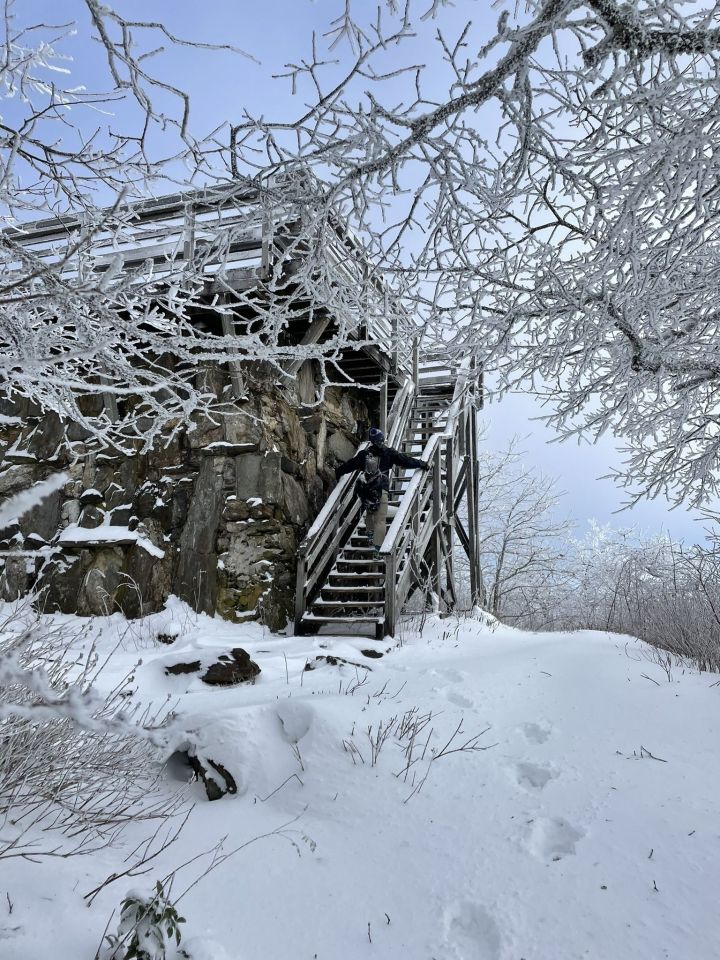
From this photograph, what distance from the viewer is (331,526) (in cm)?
788

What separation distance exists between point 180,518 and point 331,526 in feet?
6.18

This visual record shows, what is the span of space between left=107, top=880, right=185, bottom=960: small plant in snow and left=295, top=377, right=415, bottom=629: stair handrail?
4989 millimetres

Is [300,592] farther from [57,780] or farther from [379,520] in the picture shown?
[57,780]

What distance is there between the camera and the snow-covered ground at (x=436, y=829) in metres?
2.05

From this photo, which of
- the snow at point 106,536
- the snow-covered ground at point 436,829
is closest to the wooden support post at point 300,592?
the snow at point 106,536

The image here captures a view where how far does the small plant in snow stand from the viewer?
178cm

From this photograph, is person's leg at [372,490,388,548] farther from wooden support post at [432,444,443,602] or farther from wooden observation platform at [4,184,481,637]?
wooden support post at [432,444,443,602]

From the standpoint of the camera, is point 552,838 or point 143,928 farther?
point 552,838

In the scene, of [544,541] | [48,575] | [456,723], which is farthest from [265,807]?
[544,541]

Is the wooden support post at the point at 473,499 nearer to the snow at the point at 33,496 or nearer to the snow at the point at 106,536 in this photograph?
the snow at the point at 106,536

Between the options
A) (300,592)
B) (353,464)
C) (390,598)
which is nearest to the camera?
(390,598)

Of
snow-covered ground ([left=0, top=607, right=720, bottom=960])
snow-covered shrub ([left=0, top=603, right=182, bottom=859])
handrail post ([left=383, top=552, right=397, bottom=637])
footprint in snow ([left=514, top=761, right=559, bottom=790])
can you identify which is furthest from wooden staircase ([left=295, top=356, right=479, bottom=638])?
snow-covered shrub ([left=0, top=603, right=182, bottom=859])

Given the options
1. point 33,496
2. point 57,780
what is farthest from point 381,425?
point 57,780

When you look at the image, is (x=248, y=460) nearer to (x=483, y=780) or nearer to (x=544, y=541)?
(x=483, y=780)
